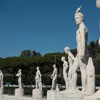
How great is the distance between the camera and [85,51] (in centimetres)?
820

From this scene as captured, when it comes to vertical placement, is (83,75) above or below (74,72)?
below

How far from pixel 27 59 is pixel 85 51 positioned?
41.1 m

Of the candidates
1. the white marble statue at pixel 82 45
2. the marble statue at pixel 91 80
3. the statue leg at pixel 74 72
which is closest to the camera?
the marble statue at pixel 91 80

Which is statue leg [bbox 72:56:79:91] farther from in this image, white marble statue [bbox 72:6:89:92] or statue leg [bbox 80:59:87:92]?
statue leg [bbox 80:59:87:92]

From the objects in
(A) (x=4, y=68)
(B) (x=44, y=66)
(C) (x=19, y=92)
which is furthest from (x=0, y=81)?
(A) (x=4, y=68)

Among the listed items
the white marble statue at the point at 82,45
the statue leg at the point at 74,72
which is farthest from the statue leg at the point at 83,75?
the statue leg at the point at 74,72

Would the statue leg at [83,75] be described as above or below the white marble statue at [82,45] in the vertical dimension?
below

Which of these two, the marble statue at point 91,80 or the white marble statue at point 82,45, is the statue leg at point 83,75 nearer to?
the white marble statue at point 82,45

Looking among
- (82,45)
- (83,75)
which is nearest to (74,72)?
(83,75)

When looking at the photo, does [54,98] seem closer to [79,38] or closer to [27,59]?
[79,38]

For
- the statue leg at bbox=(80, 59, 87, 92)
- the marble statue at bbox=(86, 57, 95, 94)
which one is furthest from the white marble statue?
the marble statue at bbox=(86, 57, 95, 94)

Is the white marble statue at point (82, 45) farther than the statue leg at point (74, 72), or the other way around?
the statue leg at point (74, 72)

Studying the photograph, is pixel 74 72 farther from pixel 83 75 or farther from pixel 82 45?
pixel 82 45

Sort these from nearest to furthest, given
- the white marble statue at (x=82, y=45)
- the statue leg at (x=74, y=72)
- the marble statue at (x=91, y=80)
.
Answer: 1. the marble statue at (x=91, y=80)
2. the white marble statue at (x=82, y=45)
3. the statue leg at (x=74, y=72)
